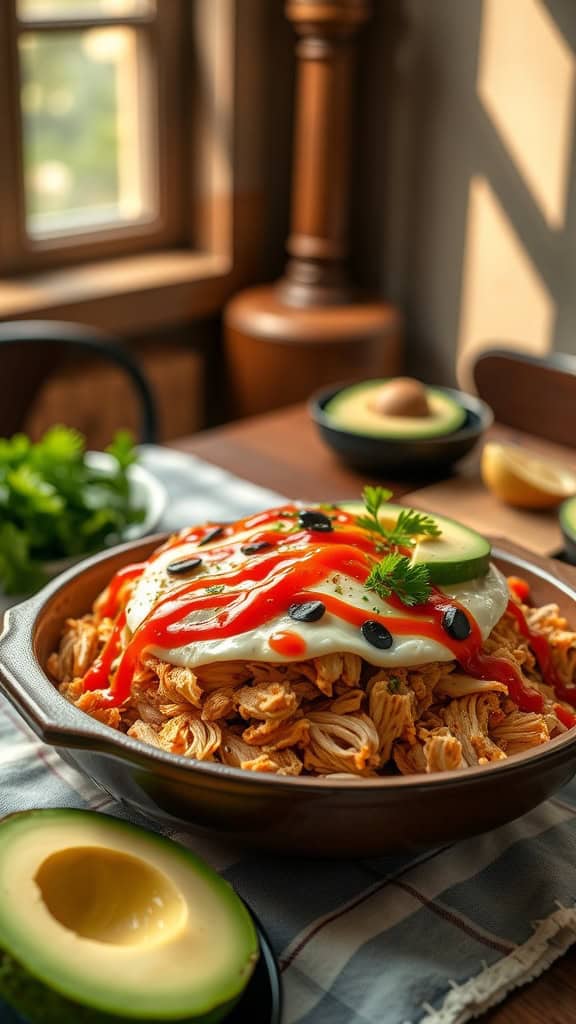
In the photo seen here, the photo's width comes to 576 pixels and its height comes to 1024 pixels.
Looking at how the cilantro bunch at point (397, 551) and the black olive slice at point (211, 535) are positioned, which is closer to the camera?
the cilantro bunch at point (397, 551)

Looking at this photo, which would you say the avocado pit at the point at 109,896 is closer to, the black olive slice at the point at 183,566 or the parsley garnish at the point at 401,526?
the black olive slice at the point at 183,566

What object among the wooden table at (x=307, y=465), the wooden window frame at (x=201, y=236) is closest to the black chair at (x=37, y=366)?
the wooden table at (x=307, y=465)

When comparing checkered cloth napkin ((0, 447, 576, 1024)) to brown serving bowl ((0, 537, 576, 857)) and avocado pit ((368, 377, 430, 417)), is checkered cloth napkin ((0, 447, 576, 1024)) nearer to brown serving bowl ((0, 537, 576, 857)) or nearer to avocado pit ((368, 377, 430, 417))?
brown serving bowl ((0, 537, 576, 857))

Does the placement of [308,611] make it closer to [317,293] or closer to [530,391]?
[530,391]

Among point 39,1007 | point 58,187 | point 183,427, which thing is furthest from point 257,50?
point 39,1007

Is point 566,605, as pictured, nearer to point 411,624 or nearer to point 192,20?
point 411,624

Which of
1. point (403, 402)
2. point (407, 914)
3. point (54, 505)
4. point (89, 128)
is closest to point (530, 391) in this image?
point (403, 402)

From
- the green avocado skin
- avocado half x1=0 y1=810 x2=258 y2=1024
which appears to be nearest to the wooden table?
avocado half x1=0 y1=810 x2=258 y2=1024
